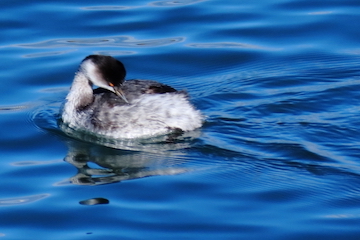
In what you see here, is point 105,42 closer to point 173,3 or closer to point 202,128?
point 173,3

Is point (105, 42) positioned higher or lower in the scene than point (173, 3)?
lower

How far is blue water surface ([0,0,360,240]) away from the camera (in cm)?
712

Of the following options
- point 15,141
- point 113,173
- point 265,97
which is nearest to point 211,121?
point 265,97

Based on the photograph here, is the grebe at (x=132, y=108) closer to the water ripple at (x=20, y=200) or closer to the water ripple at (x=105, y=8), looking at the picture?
the water ripple at (x=20, y=200)

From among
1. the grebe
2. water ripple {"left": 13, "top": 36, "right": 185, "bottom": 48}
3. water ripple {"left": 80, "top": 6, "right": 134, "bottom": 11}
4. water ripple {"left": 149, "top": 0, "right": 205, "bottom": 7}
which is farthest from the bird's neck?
water ripple {"left": 149, "top": 0, "right": 205, "bottom": 7}

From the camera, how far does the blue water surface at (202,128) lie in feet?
23.4

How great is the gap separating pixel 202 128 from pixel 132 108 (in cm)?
85

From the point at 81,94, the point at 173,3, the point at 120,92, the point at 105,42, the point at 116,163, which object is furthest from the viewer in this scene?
the point at 173,3

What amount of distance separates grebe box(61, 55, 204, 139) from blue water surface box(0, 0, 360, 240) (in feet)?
0.79

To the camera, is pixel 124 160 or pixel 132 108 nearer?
pixel 124 160

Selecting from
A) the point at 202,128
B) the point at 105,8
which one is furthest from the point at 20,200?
the point at 105,8

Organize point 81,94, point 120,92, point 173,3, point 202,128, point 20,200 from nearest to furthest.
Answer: point 20,200 < point 120,92 < point 202,128 < point 81,94 < point 173,3

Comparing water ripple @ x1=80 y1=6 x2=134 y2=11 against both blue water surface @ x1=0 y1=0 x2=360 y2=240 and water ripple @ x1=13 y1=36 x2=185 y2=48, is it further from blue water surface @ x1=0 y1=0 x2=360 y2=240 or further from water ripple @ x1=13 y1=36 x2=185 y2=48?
water ripple @ x1=13 y1=36 x2=185 y2=48

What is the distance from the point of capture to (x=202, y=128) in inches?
364
